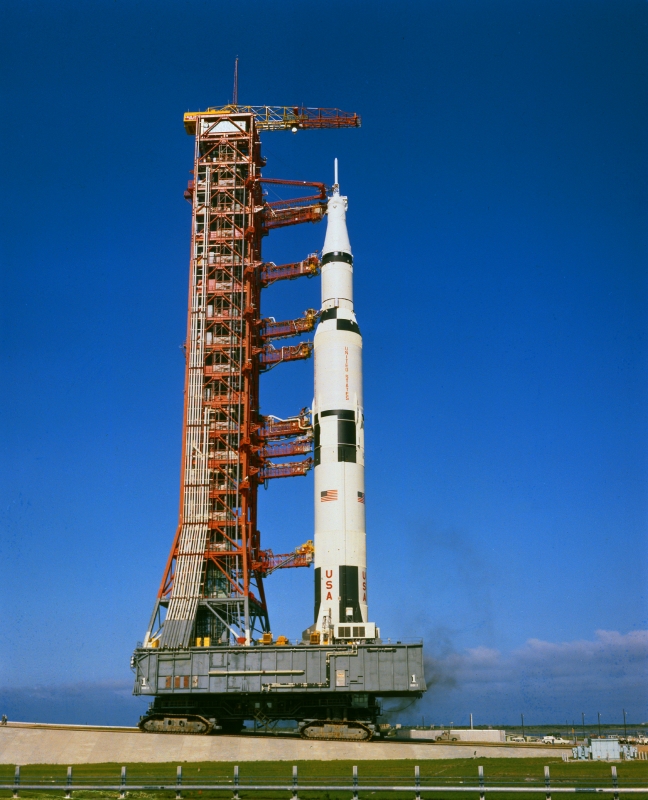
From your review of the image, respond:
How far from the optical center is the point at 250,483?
6675 cm

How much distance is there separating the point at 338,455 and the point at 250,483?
37.3 ft

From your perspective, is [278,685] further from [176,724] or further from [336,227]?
[336,227]

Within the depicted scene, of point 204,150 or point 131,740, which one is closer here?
point 131,740

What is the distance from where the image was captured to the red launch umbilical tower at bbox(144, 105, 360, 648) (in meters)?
62.6

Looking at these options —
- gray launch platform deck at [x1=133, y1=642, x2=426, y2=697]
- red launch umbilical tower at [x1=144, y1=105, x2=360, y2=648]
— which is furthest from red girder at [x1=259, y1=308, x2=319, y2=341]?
gray launch platform deck at [x1=133, y1=642, x2=426, y2=697]

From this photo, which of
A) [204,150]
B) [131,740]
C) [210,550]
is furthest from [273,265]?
[131,740]

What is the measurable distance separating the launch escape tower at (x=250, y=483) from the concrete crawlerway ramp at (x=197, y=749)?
5.87 metres

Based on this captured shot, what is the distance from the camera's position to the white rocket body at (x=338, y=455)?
55.2 meters

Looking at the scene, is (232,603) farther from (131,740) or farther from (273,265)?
(273,265)

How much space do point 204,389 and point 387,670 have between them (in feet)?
80.0

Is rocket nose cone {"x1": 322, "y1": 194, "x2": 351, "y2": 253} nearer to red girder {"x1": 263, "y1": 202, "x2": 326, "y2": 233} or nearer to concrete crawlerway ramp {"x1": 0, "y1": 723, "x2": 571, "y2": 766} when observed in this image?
red girder {"x1": 263, "y1": 202, "x2": 326, "y2": 233}

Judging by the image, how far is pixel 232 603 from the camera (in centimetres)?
6212

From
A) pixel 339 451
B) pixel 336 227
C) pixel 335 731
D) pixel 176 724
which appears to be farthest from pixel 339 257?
pixel 176 724

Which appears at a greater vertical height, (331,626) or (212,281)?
(212,281)
